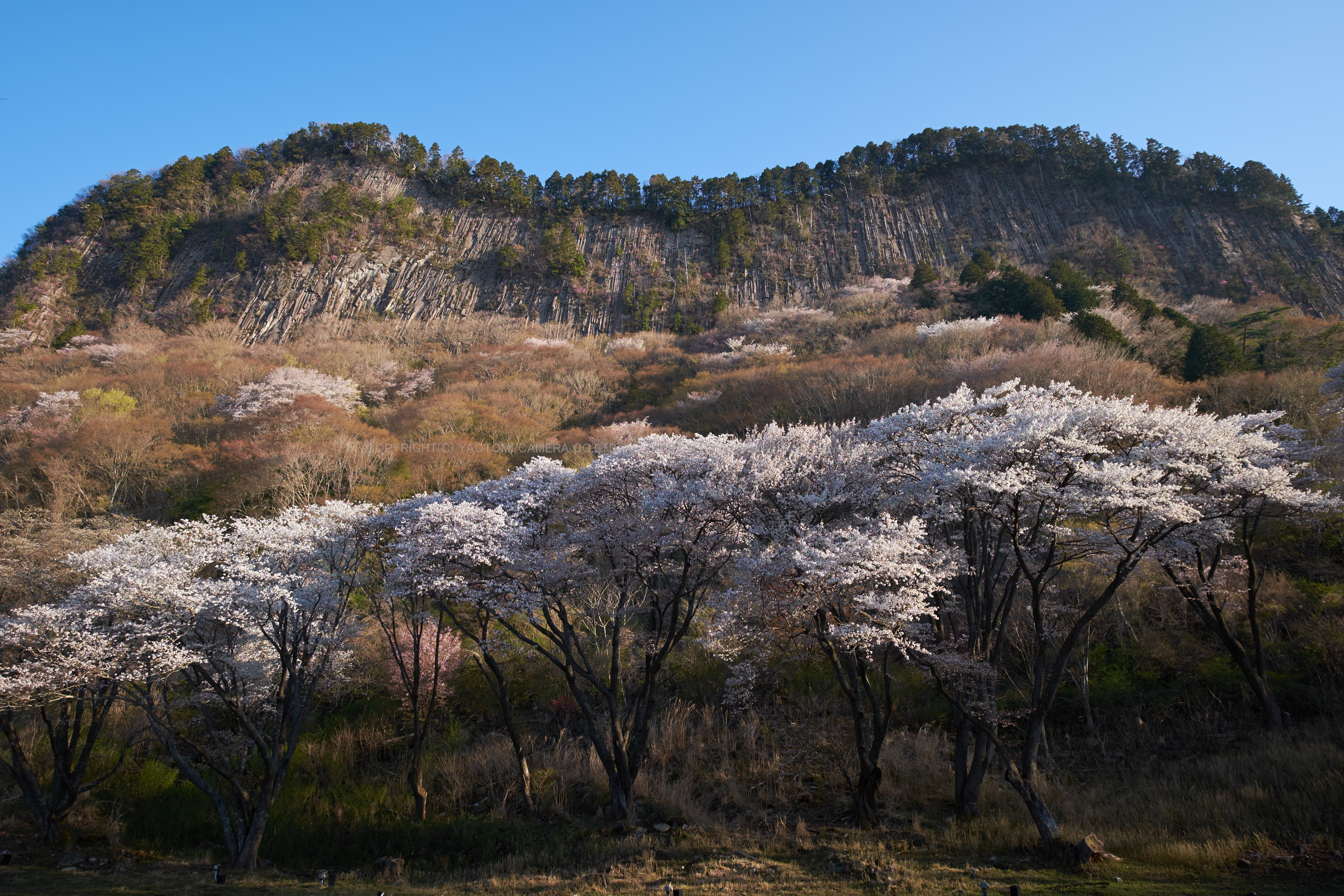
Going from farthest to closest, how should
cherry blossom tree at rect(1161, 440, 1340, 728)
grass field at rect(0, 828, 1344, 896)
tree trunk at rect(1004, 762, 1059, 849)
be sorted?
cherry blossom tree at rect(1161, 440, 1340, 728), tree trunk at rect(1004, 762, 1059, 849), grass field at rect(0, 828, 1344, 896)

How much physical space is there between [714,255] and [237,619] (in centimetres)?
6012

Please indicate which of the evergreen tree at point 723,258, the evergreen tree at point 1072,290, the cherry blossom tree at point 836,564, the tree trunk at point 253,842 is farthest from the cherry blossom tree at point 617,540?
the evergreen tree at point 723,258

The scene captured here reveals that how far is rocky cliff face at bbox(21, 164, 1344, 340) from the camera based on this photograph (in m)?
52.2

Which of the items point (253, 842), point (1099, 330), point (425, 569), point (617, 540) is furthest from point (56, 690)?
point (1099, 330)

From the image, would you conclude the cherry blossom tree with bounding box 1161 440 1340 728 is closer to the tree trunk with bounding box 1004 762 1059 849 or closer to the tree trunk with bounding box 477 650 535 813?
the tree trunk with bounding box 1004 762 1059 849

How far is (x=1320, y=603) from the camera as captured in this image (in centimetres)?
1427

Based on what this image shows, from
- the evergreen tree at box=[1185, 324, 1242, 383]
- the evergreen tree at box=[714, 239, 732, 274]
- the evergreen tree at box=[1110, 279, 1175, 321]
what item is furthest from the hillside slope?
the evergreen tree at box=[1185, 324, 1242, 383]

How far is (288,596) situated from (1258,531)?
890 inches

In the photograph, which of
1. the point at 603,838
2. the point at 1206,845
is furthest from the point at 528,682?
the point at 1206,845

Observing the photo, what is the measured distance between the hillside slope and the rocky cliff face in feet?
0.64

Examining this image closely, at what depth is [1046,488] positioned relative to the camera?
8109 mm

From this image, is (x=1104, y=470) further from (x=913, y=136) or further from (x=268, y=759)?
(x=913, y=136)

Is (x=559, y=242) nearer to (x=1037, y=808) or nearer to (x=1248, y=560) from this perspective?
(x=1248, y=560)

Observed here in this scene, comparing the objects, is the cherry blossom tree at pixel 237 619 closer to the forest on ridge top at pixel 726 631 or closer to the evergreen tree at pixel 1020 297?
the forest on ridge top at pixel 726 631
